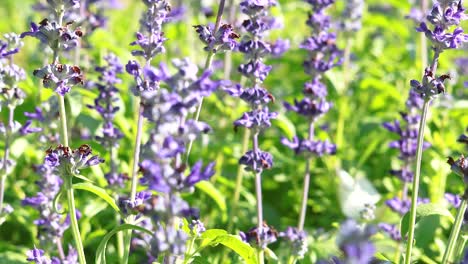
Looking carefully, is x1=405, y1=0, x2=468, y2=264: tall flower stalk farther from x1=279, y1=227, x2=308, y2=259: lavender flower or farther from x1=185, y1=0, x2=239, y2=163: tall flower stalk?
x1=185, y1=0, x2=239, y2=163: tall flower stalk

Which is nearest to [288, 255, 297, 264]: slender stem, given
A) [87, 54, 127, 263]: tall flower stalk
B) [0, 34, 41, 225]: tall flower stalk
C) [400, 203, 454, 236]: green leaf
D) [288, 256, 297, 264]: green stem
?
[288, 256, 297, 264]: green stem

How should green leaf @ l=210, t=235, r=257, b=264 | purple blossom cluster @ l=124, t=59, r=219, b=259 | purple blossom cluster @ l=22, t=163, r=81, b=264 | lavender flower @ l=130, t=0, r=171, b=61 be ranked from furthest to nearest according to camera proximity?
purple blossom cluster @ l=22, t=163, r=81, b=264 < lavender flower @ l=130, t=0, r=171, b=61 < green leaf @ l=210, t=235, r=257, b=264 < purple blossom cluster @ l=124, t=59, r=219, b=259

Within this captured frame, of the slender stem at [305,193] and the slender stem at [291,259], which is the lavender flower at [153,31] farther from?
the slender stem at [305,193]

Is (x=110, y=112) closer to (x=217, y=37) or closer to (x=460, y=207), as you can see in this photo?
(x=217, y=37)

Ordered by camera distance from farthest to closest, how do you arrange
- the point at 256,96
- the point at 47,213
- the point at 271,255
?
the point at 47,213, the point at 271,255, the point at 256,96

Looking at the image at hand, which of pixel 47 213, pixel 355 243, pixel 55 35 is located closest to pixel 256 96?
pixel 55 35

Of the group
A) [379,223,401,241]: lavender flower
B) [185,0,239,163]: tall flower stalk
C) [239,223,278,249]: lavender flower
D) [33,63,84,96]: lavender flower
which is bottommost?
[239,223,278,249]: lavender flower

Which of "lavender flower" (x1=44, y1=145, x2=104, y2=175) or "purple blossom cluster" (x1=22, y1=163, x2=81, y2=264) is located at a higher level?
"lavender flower" (x1=44, y1=145, x2=104, y2=175)

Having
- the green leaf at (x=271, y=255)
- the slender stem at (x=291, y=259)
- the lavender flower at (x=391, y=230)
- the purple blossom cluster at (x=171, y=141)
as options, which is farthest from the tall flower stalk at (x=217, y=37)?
the lavender flower at (x=391, y=230)

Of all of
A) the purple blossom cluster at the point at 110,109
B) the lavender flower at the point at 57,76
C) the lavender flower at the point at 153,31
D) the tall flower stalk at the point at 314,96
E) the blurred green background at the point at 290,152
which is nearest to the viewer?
the lavender flower at the point at 57,76

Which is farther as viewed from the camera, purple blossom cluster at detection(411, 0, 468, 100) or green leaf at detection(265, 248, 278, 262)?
green leaf at detection(265, 248, 278, 262)

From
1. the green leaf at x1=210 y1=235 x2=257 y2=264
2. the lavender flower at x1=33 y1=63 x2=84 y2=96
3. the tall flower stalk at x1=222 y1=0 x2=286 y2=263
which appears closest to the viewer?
the green leaf at x1=210 y1=235 x2=257 y2=264

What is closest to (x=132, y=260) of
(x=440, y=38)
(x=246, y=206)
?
(x=246, y=206)

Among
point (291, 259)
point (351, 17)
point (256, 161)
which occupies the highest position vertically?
point (351, 17)
